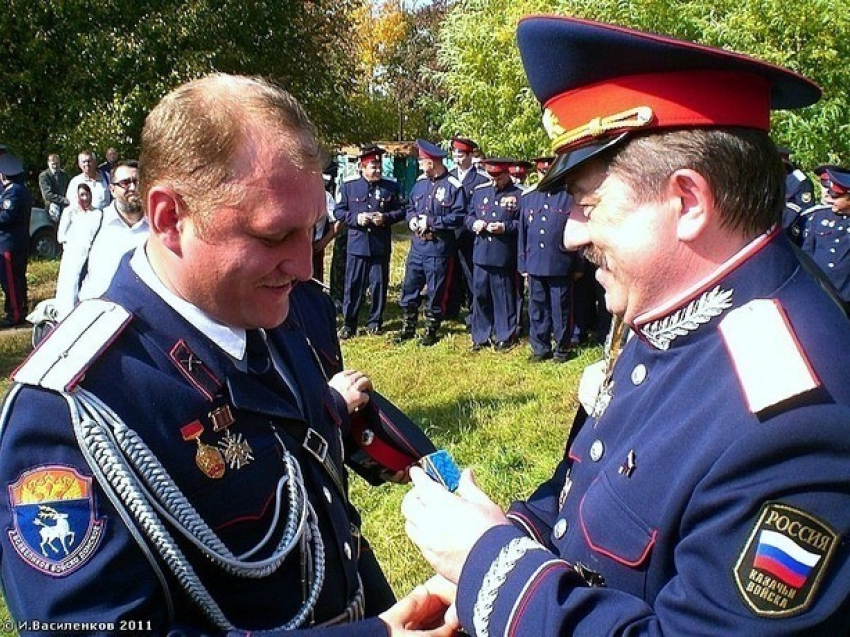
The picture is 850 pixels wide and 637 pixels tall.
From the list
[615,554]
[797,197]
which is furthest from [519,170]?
[615,554]

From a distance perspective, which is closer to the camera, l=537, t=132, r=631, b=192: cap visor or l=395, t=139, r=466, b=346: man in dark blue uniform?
l=537, t=132, r=631, b=192: cap visor

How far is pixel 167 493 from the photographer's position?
1.59 m

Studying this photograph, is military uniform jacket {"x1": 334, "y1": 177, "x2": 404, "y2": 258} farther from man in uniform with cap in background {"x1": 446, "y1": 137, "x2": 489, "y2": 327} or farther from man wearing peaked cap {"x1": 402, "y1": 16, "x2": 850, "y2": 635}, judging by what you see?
man wearing peaked cap {"x1": 402, "y1": 16, "x2": 850, "y2": 635}

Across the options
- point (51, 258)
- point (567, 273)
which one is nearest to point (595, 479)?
point (567, 273)

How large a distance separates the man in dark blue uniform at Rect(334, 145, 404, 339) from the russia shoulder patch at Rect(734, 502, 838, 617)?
9329 millimetres

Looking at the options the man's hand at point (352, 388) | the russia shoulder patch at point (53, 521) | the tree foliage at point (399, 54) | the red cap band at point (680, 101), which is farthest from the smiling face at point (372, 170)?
the tree foliage at point (399, 54)

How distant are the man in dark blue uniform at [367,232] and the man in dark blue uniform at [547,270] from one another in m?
2.08

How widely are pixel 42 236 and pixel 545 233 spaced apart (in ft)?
35.4

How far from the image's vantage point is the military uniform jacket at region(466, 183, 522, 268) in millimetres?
9711

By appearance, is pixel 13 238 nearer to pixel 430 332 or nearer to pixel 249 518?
pixel 430 332

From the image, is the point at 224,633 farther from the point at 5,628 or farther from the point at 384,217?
the point at 384,217

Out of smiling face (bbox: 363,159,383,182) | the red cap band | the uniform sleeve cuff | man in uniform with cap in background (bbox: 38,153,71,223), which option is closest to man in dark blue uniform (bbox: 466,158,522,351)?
smiling face (bbox: 363,159,383,182)

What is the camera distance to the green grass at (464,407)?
16.0 feet

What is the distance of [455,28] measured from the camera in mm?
13047
